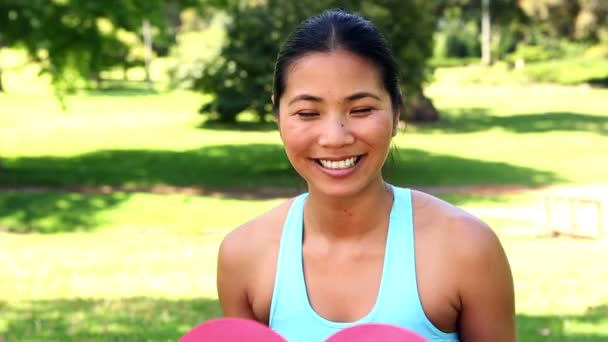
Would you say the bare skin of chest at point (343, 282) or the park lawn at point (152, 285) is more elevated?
the bare skin of chest at point (343, 282)

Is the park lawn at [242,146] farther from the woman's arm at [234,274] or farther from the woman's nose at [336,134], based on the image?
the woman's nose at [336,134]

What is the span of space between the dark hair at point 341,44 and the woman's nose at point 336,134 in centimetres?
15

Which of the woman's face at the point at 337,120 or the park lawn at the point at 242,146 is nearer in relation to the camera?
the woman's face at the point at 337,120

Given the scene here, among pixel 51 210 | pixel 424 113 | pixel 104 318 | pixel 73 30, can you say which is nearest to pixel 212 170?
pixel 73 30

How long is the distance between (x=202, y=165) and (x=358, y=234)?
23.2 meters

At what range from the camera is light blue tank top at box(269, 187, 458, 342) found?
209 centimetres

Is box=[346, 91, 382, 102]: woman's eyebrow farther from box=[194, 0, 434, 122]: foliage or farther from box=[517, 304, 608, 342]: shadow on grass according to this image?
box=[194, 0, 434, 122]: foliage

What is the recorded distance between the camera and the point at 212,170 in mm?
24359

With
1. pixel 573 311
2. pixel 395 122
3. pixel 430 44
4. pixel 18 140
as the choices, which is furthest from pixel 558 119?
pixel 395 122

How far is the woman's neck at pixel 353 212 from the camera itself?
2.23 metres

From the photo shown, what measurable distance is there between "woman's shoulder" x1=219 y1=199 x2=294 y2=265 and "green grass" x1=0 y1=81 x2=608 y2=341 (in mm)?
584

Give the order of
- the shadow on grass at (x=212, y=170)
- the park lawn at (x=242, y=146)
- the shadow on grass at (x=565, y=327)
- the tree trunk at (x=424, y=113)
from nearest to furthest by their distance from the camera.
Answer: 1. the shadow on grass at (x=565, y=327)
2. the shadow on grass at (x=212, y=170)
3. the park lawn at (x=242, y=146)
4. the tree trunk at (x=424, y=113)

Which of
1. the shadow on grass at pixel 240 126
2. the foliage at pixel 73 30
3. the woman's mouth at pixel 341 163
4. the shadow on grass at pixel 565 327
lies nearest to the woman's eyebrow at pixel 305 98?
the woman's mouth at pixel 341 163

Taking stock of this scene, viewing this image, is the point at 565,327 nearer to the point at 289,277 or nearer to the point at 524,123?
the point at 289,277
